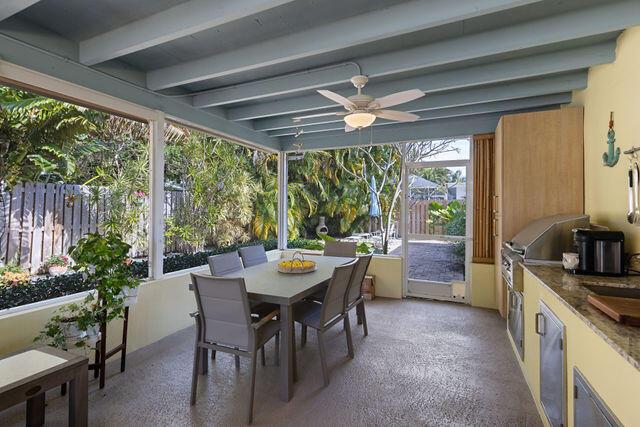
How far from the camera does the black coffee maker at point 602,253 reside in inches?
81.5

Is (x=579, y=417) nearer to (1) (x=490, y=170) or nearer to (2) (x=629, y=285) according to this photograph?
(2) (x=629, y=285)

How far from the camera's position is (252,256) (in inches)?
147

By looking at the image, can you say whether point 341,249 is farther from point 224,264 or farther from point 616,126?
point 616,126

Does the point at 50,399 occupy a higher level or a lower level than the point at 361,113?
lower

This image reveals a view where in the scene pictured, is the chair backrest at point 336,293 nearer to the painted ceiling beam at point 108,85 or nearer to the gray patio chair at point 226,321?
the gray patio chair at point 226,321

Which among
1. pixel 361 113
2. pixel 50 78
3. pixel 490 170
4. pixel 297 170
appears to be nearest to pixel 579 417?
pixel 361 113

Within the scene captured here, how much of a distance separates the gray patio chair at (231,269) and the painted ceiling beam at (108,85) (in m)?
1.76

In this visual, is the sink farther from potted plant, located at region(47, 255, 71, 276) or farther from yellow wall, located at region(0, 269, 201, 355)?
potted plant, located at region(47, 255, 71, 276)

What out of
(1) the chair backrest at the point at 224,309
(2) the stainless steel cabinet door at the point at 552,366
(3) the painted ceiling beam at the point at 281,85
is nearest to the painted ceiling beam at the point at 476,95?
(3) the painted ceiling beam at the point at 281,85

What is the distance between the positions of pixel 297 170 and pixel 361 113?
13.0 ft

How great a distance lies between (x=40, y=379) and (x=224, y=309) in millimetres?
948

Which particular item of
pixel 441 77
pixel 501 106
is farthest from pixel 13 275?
pixel 501 106

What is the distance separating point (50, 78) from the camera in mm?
2473

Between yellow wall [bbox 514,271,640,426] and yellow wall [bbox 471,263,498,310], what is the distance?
2.16 m
